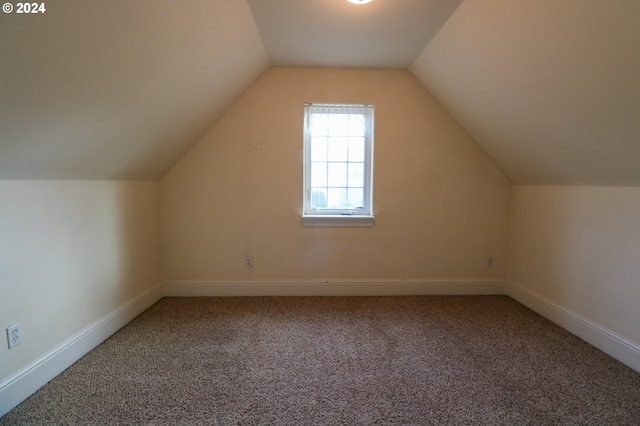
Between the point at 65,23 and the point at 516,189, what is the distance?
134 inches

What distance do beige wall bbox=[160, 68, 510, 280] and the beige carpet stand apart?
53cm

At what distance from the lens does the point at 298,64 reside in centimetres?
247

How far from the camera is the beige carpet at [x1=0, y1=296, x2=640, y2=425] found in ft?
4.24

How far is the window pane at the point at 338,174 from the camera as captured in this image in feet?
9.00

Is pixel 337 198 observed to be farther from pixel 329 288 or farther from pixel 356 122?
pixel 329 288

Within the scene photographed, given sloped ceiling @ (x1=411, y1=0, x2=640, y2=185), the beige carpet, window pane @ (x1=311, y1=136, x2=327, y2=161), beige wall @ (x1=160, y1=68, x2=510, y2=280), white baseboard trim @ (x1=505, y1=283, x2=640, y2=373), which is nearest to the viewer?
sloped ceiling @ (x1=411, y1=0, x2=640, y2=185)

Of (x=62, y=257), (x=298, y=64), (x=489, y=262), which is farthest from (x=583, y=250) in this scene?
(x=62, y=257)

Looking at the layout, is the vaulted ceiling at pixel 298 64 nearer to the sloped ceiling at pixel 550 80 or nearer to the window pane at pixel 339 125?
the sloped ceiling at pixel 550 80

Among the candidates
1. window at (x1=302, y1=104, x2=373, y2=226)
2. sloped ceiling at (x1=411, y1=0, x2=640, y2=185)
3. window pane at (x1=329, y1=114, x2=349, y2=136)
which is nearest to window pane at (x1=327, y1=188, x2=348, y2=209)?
window at (x1=302, y1=104, x2=373, y2=226)

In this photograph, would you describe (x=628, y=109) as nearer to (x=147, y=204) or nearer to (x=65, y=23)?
(x=65, y=23)

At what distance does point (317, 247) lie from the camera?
2.67m

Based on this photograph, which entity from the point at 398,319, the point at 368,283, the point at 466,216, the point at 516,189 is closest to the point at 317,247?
the point at 368,283

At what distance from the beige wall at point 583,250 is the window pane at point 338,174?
1730 mm

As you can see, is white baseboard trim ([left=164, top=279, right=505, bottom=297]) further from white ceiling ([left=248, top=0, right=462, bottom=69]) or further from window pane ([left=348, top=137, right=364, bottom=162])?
white ceiling ([left=248, top=0, right=462, bottom=69])
